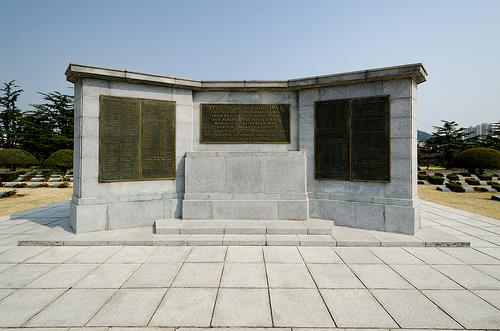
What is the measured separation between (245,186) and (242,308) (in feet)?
16.4

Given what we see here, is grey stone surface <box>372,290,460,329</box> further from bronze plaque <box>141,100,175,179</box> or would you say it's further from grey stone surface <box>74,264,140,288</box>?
bronze plaque <box>141,100,175,179</box>

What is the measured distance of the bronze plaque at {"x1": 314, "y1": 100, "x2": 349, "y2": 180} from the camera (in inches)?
336

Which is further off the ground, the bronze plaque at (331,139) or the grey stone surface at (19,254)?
the bronze plaque at (331,139)

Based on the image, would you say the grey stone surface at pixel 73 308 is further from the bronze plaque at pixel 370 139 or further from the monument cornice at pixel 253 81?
the bronze plaque at pixel 370 139

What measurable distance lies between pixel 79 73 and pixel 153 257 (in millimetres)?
6286

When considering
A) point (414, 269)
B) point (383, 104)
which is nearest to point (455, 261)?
point (414, 269)

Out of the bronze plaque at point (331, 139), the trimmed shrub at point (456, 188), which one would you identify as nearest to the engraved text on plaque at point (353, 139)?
the bronze plaque at point (331, 139)

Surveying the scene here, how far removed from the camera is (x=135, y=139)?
27.7ft

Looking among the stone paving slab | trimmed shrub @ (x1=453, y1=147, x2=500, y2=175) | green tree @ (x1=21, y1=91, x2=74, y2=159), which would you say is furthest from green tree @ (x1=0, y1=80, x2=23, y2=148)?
Answer: trimmed shrub @ (x1=453, y1=147, x2=500, y2=175)

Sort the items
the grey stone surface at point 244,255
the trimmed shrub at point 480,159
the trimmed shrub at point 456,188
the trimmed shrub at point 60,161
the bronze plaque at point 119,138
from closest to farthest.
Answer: the grey stone surface at point 244,255
the bronze plaque at point 119,138
the trimmed shrub at point 456,188
the trimmed shrub at point 60,161
the trimmed shrub at point 480,159

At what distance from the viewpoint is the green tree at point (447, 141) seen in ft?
165

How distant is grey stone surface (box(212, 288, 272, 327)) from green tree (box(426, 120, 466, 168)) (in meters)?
61.3

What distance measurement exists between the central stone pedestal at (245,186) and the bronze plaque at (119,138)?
1952 mm

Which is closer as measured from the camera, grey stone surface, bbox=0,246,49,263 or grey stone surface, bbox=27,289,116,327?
grey stone surface, bbox=27,289,116,327
